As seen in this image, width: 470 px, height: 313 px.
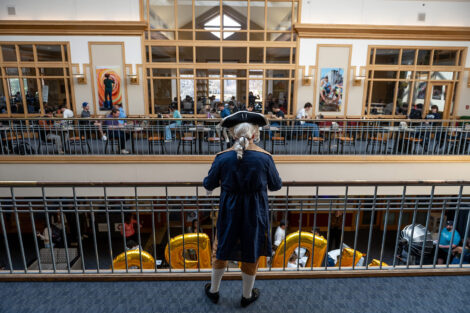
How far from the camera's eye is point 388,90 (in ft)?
37.1

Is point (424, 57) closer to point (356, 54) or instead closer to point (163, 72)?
point (356, 54)

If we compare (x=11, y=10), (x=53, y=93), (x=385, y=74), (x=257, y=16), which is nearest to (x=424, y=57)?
(x=385, y=74)

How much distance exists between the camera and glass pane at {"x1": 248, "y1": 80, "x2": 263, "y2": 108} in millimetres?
11344

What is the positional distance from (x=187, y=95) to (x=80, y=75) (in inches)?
141

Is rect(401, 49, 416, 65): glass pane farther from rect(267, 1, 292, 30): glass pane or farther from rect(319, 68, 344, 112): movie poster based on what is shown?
rect(267, 1, 292, 30): glass pane

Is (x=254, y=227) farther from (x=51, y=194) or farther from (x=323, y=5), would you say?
(x=323, y=5)

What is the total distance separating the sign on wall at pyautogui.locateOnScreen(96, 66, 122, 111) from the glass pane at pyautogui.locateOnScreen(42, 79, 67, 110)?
4.17ft

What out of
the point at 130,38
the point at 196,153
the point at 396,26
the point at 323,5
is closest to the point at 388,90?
the point at 396,26

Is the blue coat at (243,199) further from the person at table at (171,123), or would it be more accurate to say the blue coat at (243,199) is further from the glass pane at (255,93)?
the glass pane at (255,93)

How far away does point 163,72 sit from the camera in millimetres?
11055

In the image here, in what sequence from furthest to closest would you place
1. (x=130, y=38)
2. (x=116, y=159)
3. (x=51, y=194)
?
(x=130, y=38)
(x=51, y=194)
(x=116, y=159)

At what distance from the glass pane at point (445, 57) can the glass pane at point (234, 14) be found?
22.2 feet

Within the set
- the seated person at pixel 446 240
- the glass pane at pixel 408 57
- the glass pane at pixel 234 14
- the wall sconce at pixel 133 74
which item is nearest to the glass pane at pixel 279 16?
the glass pane at pixel 234 14

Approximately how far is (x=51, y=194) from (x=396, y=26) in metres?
11.8
